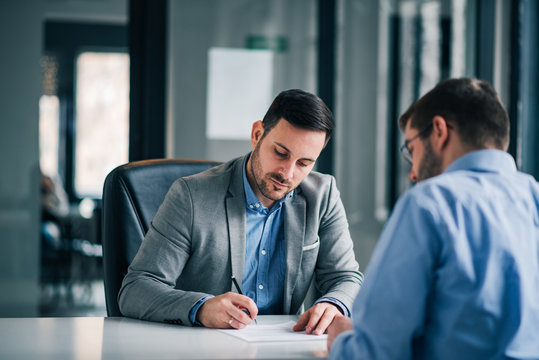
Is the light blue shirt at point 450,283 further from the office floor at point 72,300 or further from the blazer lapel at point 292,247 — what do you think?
the office floor at point 72,300

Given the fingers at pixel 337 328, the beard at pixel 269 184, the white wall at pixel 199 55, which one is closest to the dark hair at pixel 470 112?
the fingers at pixel 337 328

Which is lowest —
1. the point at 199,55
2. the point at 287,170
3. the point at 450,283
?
the point at 450,283

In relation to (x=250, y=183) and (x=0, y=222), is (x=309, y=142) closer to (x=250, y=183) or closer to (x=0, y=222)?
(x=250, y=183)

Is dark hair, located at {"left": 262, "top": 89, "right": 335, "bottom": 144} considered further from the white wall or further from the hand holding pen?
the white wall

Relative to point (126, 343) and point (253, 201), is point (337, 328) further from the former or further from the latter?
point (253, 201)

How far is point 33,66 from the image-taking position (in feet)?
11.3

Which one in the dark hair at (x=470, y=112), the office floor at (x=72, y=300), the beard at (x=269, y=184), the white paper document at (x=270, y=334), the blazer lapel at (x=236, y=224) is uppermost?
the dark hair at (x=470, y=112)

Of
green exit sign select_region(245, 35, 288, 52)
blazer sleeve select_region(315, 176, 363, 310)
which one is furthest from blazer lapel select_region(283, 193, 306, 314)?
green exit sign select_region(245, 35, 288, 52)

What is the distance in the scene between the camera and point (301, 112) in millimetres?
1760

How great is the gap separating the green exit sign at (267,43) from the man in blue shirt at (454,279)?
8.35 ft

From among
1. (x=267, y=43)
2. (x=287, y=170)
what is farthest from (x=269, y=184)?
(x=267, y=43)

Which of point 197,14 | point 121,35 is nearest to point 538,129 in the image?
point 197,14

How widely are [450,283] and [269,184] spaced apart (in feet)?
2.89

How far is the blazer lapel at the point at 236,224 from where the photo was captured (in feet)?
5.69
